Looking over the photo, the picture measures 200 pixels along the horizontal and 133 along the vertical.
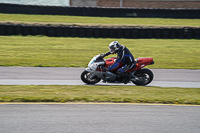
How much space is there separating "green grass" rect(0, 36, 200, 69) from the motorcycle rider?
171 inches

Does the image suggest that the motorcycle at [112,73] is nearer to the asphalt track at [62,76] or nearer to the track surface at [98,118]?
the asphalt track at [62,76]

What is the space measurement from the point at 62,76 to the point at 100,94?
11.4 feet

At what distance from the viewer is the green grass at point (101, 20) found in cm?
2692

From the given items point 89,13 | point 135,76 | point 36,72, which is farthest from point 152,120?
point 89,13

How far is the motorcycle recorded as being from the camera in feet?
35.4

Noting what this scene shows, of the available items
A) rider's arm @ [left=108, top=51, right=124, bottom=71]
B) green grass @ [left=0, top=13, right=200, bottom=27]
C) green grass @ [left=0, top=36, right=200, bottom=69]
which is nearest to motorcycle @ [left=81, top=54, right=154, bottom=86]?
rider's arm @ [left=108, top=51, right=124, bottom=71]

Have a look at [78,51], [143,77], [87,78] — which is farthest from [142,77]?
[78,51]

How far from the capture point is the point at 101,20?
28594 mm

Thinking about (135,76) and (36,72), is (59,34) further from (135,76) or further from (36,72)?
(135,76)

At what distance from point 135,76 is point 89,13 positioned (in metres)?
20.2

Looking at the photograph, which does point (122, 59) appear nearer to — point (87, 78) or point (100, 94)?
point (87, 78)

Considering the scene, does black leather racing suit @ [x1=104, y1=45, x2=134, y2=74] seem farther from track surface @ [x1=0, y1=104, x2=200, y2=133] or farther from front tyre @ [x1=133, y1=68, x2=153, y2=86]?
Result: track surface @ [x1=0, y1=104, x2=200, y2=133]

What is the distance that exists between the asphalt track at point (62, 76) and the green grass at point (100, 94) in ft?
3.13

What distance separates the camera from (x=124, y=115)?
7.12 m
